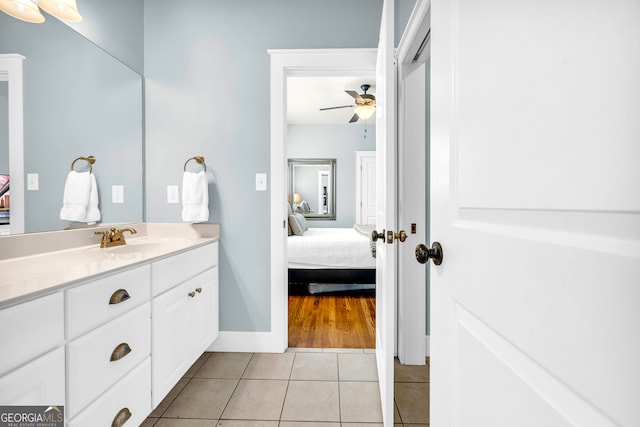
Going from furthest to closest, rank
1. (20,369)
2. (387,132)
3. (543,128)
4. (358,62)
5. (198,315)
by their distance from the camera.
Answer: (358,62), (198,315), (387,132), (20,369), (543,128)

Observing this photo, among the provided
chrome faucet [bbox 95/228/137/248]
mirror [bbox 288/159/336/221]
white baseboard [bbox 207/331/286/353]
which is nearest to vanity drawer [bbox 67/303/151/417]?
chrome faucet [bbox 95/228/137/248]

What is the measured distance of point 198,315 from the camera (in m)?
1.95

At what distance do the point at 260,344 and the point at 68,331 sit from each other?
1462mm

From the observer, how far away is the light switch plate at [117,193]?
2.03m

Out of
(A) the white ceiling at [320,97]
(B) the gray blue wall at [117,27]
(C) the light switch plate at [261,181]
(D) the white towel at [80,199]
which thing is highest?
(A) the white ceiling at [320,97]

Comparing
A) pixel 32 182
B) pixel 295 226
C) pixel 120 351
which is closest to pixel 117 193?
pixel 32 182

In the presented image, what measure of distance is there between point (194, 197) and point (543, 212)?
2.07 m

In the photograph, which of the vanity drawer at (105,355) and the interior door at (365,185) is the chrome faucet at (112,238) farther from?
the interior door at (365,185)

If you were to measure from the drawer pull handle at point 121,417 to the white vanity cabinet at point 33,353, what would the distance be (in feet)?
0.99

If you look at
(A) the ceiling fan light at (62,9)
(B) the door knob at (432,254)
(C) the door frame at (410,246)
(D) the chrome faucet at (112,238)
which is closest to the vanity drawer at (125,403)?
(D) the chrome faucet at (112,238)

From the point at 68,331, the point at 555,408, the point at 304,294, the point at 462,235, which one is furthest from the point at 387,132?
the point at 304,294

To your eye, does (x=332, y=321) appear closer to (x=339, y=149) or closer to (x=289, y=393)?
(x=289, y=393)

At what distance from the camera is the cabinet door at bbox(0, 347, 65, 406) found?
0.83 metres

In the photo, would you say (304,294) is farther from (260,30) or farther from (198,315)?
(260,30)
